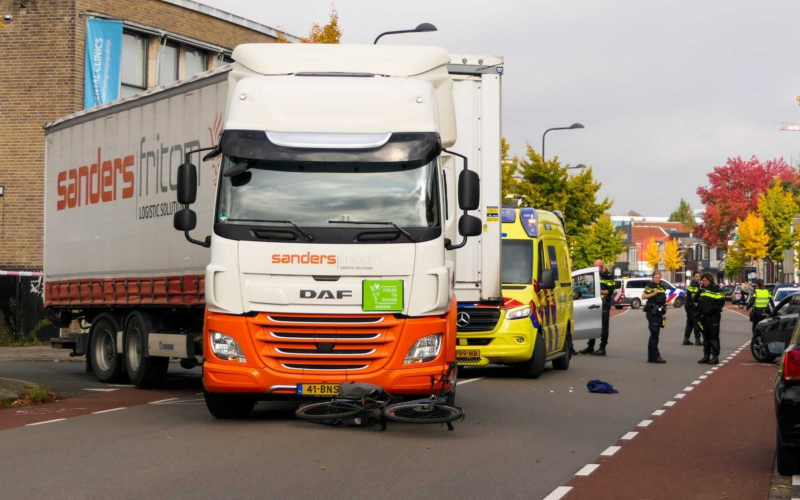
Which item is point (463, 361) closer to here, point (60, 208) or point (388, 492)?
point (60, 208)

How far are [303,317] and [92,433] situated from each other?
240cm

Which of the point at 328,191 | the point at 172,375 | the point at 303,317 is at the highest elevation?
the point at 328,191

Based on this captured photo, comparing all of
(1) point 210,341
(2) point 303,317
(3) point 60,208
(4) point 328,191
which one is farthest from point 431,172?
(3) point 60,208

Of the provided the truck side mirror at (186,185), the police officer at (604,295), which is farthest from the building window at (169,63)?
the truck side mirror at (186,185)

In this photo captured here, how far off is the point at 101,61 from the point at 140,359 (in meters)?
15.2

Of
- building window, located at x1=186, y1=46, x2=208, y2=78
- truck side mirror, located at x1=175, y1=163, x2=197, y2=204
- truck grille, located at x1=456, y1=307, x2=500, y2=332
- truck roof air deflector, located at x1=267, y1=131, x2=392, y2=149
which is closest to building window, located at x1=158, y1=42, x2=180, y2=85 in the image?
building window, located at x1=186, y1=46, x2=208, y2=78

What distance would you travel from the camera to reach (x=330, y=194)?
1051 cm

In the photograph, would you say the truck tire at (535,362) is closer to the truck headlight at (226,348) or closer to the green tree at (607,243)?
the truck headlight at (226,348)

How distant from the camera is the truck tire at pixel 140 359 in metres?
15.9

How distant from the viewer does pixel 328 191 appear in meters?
10.5

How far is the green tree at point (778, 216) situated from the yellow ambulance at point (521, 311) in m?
80.8

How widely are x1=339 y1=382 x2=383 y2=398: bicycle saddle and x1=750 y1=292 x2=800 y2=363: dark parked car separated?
44.3ft

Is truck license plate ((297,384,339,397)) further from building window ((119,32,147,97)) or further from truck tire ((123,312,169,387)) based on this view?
building window ((119,32,147,97))

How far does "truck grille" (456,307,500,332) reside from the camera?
56.7 feet
